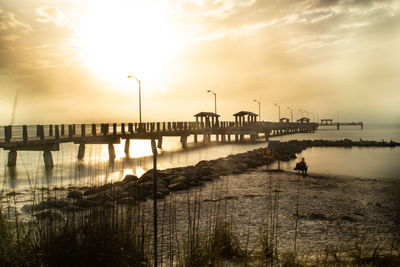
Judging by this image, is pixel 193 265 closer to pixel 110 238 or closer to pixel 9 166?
pixel 110 238

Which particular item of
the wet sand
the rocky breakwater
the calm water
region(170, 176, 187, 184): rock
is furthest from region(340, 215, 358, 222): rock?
region(170, 176, 187, 184): rock

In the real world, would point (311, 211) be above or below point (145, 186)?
below

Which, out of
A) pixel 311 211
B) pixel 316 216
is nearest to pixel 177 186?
pixel 311 211

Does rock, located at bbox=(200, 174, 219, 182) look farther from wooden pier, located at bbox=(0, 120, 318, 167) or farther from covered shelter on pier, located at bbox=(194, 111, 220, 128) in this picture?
covered shelter on pier, located at bbox=(194, 111, 220, 128)

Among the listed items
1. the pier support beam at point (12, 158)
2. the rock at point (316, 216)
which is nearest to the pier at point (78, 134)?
the pier support beam at point (12, 158)

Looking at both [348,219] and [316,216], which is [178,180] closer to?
[316,216]

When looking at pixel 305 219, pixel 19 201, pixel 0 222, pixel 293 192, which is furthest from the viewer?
pixel 293 192

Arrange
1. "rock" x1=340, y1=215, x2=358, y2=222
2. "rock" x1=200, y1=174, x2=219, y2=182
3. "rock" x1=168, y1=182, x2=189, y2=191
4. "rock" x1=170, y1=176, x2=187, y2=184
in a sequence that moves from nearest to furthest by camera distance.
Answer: "rock" x1=340, y1=215, x2=358, y2=222
"rock" x1=168, y1=182, x2=189, y2=191
"rock" x1=170, y1=176, x2=187, y2=184
"rock" x1=200, y1=174, x2=219, y2=182

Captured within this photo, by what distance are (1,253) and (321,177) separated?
58.7ft

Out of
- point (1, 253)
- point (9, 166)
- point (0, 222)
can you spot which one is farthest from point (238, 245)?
point (9, 166)

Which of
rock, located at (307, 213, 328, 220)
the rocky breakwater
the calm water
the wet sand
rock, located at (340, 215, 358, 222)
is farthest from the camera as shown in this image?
the calm water

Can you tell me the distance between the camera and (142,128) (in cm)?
3856

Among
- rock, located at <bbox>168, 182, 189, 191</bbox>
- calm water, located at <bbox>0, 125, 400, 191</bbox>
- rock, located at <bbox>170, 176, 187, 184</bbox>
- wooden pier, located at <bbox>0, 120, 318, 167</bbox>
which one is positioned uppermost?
wooden pier, located at <bbox>0, 120, 318, 167</bbox>

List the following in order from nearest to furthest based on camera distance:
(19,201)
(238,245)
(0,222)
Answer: (0,222) → (238,245) → (19,201)
